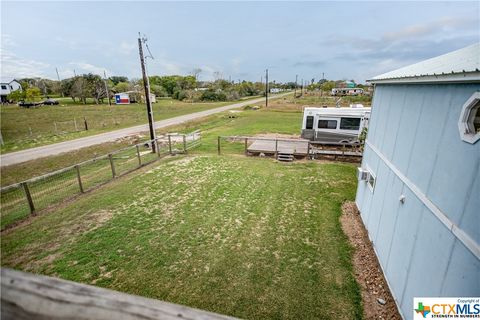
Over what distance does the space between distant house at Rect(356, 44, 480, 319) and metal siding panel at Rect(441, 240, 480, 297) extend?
0.01m

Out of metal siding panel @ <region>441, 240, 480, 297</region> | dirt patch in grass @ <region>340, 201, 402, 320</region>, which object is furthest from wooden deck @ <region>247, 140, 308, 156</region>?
metal siding panel @ <region>441, 240, 480, 297</region>

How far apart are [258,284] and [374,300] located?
208cm

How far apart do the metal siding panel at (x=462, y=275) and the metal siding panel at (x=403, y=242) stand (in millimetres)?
956

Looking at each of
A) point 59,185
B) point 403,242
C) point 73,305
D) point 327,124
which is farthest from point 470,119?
point 327,124

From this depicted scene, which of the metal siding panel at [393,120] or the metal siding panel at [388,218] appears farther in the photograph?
the metal siding panel at [393,120]

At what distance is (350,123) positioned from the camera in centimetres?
1451

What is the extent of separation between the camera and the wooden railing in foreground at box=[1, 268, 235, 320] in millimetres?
773

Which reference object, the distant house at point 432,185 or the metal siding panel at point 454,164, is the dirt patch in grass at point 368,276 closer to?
the distant house at point 432,185

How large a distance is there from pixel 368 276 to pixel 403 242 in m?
1.20

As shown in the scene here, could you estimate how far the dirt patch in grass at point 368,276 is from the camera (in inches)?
161

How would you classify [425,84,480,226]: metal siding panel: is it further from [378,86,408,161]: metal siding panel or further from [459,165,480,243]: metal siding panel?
[378,86,408,161]: metal siding panel

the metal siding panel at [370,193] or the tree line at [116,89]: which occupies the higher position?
the tree line at [116,89]

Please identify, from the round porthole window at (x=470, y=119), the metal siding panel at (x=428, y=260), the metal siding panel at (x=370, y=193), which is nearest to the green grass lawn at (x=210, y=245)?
the metal siding panel at (x=370, y=193)

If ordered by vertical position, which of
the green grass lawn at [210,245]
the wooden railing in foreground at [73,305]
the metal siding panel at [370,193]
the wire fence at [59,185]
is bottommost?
the green grass lawn at [210,245]
